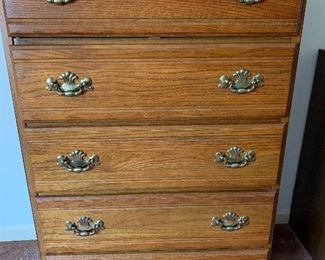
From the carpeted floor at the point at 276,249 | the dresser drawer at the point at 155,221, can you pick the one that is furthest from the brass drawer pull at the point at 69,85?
the carpeted floor at the point at 276,249

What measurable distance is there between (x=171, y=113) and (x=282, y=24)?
293mm

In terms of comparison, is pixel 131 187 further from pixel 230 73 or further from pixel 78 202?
pixel 230 73

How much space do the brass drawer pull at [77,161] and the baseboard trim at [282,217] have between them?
3.25 ft

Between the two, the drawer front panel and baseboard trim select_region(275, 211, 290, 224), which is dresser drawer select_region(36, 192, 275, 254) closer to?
the drawer front panel

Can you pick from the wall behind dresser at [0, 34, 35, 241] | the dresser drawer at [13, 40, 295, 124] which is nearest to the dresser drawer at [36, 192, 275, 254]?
the dresser drawer at [13, 40, 295, 124]

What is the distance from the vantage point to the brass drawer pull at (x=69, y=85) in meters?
0.76

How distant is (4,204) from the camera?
1.43 meters

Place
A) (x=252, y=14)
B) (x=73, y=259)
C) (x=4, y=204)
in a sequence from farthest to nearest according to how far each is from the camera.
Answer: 1. (x=4, y=204)
2. (x=73, y=259)
3. (x=252, y=14)

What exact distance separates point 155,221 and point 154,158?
0.60ft

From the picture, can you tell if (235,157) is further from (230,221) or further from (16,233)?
(16,233)

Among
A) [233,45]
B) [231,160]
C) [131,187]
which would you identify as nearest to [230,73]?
[233,45]

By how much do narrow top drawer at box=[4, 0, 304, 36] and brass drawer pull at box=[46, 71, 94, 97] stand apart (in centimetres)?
9

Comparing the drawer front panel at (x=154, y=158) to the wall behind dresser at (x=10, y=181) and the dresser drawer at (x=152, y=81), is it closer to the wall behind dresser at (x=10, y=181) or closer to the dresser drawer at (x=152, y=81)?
the dresser drawer at (x=152, y=81)

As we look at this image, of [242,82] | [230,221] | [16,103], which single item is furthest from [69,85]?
[230,221]
